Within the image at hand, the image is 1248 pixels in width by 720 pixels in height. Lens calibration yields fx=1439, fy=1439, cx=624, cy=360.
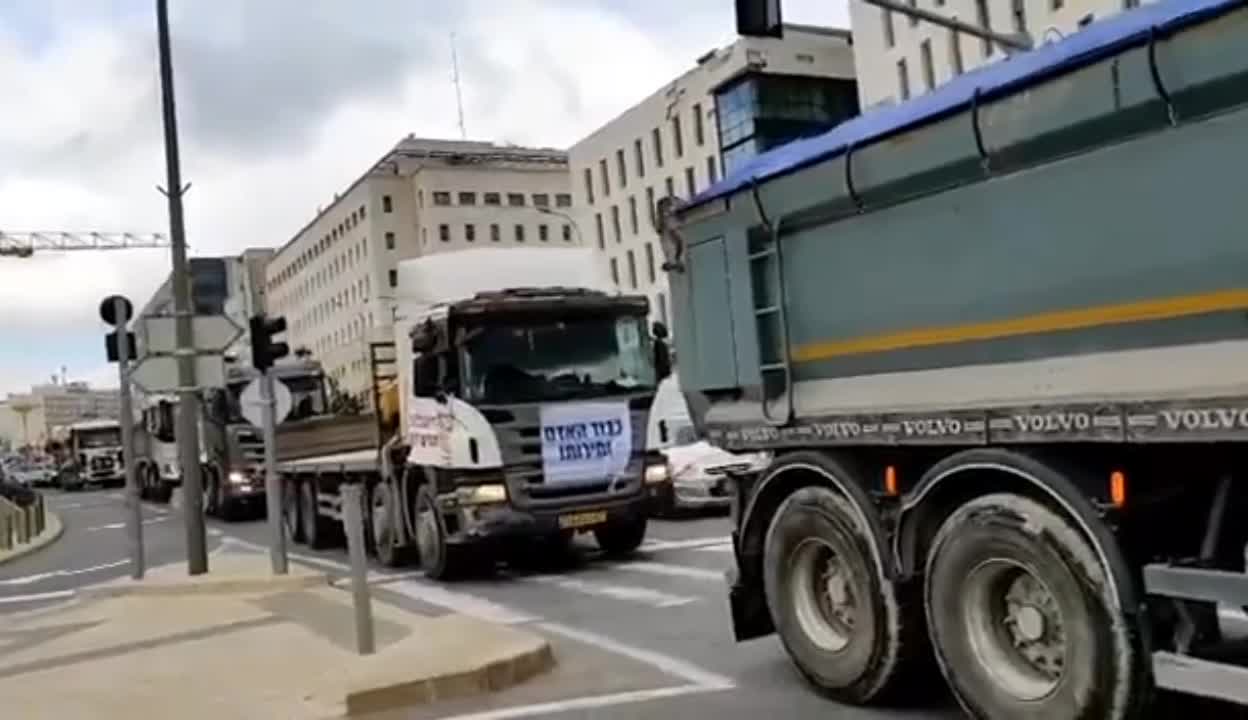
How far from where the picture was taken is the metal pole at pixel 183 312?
14.8 m

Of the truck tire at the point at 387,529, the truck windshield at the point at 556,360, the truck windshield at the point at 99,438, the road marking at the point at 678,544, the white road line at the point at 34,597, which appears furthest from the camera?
the truck windshield at the point at 99,438

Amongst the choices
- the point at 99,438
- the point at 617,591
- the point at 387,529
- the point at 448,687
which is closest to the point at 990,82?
the point at 448,687

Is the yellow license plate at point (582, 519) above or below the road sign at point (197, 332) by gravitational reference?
below

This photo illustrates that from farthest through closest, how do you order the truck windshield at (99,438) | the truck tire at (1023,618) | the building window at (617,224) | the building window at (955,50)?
the building window at (617,224), the truck windshield at (99,438), the building window at (955,50), the truck tire at (1023,618)

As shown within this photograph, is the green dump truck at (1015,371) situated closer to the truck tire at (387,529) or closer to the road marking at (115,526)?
the truck tire at (387,529)

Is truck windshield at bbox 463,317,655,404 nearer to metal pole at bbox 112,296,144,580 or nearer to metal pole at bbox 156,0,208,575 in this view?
metal pole at bbox 156,0,208,575

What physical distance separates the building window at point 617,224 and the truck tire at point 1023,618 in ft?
248

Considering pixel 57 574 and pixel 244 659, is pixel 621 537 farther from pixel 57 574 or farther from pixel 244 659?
pixel 57 574

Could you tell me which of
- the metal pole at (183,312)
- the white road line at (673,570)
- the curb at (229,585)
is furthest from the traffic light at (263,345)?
the white road line at (673,570)

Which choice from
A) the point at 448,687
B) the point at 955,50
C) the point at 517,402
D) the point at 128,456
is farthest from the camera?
the point at 955,50

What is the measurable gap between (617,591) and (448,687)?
4.66 m

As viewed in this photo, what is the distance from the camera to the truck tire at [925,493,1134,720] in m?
5.55

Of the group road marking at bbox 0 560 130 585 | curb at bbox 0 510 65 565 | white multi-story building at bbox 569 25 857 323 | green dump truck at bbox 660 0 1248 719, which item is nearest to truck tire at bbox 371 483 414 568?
road marking at bbox 0 560 130 585

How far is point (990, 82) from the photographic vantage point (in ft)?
19.8
